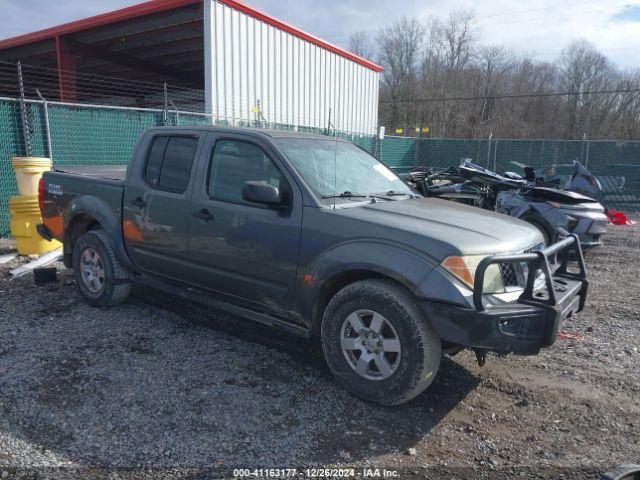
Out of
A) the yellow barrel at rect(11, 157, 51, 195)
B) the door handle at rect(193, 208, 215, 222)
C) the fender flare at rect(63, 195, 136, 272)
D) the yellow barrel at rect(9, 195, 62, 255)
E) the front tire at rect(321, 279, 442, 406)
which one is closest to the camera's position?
the front tire at rect(321, 279, 442, 406)

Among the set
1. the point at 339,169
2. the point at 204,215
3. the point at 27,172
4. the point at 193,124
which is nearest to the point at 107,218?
the point at 204,215

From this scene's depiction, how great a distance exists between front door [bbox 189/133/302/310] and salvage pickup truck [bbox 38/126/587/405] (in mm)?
11

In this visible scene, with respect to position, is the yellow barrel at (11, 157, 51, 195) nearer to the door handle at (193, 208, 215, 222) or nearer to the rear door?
the rear door

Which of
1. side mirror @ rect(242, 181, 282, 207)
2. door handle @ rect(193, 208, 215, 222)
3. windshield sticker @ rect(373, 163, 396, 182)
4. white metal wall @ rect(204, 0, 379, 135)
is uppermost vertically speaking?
white metal wall @ rect(204, 0, 379, 135)

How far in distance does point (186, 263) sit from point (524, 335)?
2813 mm

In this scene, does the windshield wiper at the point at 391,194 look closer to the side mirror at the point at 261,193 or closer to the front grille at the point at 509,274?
the side mirror at the point at 261,193

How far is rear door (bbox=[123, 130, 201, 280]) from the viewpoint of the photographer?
449cm

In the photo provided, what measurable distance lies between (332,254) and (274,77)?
13083mm

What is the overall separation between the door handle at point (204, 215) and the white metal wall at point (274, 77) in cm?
881

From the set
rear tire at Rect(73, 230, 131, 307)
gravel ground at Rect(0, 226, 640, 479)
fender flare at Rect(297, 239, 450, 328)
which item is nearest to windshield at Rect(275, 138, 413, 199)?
fender flare at Rect(297, 239, 450, 328)

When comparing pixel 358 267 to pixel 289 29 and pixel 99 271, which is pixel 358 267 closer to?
pixel 99 271

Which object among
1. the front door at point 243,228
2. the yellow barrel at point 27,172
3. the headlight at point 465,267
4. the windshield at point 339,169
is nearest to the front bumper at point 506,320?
the headlight at point 465,267

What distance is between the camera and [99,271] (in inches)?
208

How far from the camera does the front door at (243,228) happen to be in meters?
3.79
